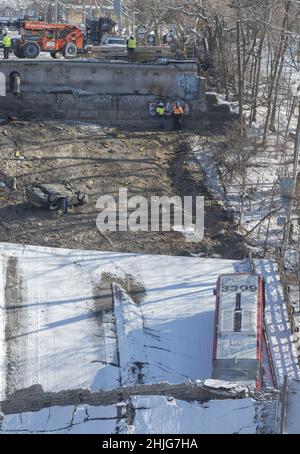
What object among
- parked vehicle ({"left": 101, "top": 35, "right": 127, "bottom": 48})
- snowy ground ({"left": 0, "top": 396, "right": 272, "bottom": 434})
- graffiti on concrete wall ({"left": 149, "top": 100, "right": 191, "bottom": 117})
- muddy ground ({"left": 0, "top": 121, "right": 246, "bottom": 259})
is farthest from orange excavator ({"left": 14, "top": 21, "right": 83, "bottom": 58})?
snowy ground ({"left": 0, "top": 396, "right": 272, "bottom": 434})

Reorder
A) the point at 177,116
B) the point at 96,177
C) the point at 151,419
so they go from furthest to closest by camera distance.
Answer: the point at 177,116 < the point at 96,177 < the point at 151,419

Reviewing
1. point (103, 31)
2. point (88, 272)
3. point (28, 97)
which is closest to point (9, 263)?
point (88, 272)

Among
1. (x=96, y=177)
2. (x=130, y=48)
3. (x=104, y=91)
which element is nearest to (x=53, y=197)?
(x=96, y=177)

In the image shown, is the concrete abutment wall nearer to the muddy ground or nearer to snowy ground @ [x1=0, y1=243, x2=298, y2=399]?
the muddy ground

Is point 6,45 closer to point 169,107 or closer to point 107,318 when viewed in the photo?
point 169,107

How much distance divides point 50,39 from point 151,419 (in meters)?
27.0

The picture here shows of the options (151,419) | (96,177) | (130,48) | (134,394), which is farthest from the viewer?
(130,48)

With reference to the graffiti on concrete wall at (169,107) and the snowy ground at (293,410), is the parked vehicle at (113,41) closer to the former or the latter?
the graffiti on concrete wall at (169,107)

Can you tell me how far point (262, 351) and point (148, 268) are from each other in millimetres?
5816

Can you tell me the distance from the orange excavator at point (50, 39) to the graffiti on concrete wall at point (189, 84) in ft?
15.7

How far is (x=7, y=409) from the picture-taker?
820 inches

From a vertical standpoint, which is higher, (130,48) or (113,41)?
(113,41)

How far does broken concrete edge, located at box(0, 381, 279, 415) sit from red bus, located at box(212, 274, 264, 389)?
3805 millimetres

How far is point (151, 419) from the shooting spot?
756 inches
